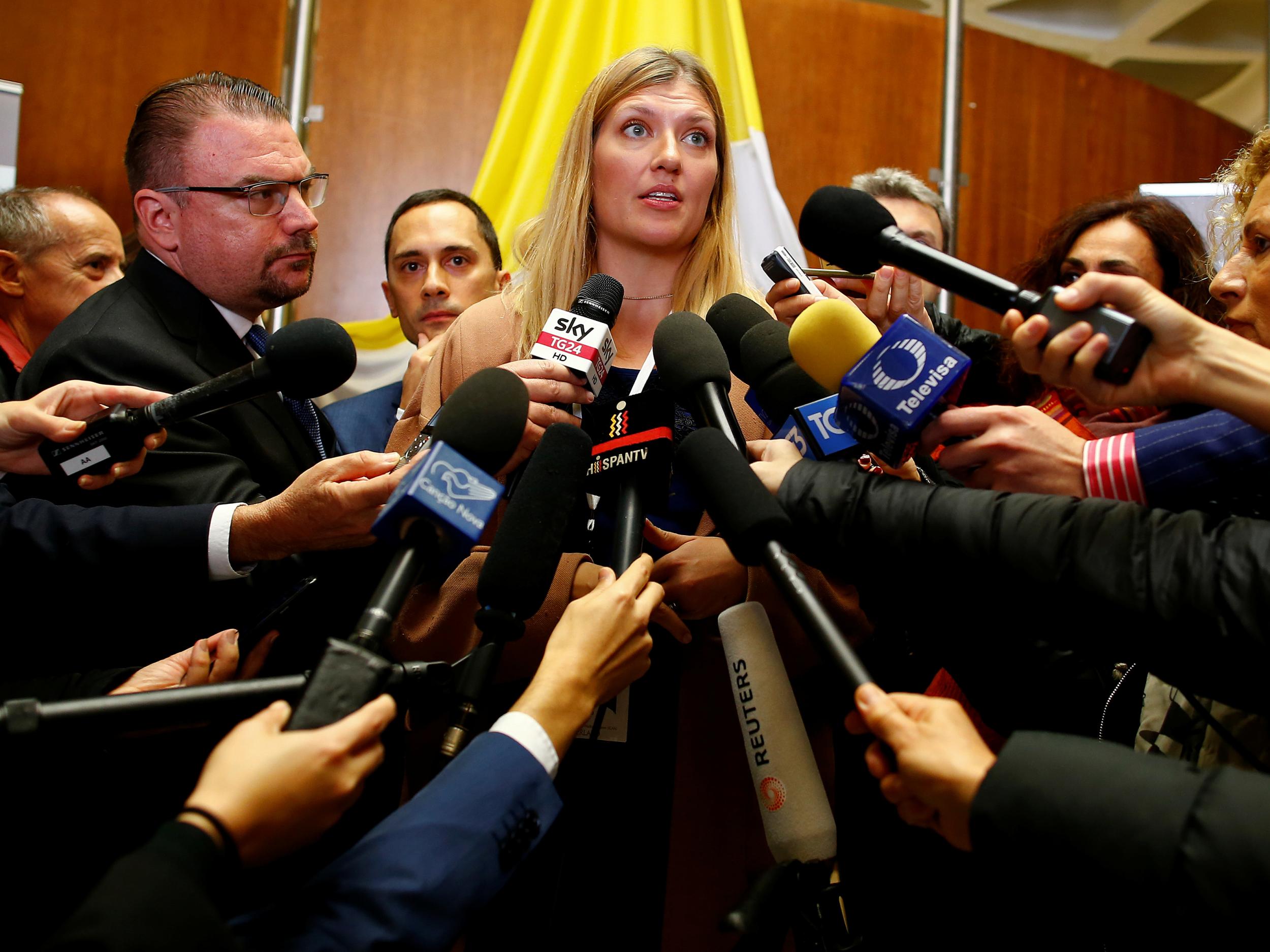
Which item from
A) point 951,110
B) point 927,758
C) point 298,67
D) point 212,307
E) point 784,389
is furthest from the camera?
point 951,110

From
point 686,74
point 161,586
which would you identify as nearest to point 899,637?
point 686,74

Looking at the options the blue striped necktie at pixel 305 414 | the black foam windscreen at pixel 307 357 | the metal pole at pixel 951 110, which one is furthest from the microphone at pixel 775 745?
the metal pole at pixel 951 110

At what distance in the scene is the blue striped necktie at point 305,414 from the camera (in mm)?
2016

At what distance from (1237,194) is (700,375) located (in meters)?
1.18

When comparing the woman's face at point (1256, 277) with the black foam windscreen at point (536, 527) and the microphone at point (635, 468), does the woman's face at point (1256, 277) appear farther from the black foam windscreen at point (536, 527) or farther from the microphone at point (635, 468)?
the black foam windscreen at point (536, 527)

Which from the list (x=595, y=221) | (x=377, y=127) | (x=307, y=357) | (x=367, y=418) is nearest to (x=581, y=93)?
(x=377, y=127)

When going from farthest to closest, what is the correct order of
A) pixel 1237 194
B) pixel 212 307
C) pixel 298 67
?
pixel 298 67 → pixel 212 307 → pixel 1237 194

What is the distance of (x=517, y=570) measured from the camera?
1.07 metres

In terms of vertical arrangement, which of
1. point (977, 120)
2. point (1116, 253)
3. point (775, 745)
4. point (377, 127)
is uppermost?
point (977, 120)

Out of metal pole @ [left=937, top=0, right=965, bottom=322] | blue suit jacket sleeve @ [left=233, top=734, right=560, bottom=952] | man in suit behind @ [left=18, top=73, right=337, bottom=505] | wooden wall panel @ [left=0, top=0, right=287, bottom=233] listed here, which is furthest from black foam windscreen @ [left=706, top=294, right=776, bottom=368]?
metal pole @ [left=937, top=0, right=965, bottom=322]

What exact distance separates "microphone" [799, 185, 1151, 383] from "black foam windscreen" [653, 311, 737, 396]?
195 mm

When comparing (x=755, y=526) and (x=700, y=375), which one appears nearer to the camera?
(x=755, y=526)

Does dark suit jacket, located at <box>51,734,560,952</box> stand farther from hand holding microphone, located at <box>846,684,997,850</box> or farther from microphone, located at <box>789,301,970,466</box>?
microphone, located at <box>789,301,970,466</box>

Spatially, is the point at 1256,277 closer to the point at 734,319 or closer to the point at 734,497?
the point at 734,319
